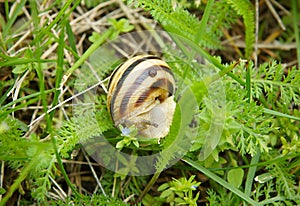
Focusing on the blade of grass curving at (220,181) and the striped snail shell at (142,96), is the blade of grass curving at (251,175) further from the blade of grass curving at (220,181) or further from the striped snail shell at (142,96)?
the striped snail shell at (142,96)

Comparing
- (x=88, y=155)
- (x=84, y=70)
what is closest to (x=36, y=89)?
(x=84, y=70)

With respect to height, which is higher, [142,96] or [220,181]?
[142,96]

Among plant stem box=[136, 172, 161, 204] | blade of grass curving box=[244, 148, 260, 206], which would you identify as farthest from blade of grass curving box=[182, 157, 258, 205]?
plant stem box=[136, 172, 161, 204]

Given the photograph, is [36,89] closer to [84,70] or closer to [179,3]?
[84,70]

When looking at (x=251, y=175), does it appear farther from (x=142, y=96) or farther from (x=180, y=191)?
(x=142, y=96)

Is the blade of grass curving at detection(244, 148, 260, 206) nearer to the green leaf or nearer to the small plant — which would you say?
the green leaf

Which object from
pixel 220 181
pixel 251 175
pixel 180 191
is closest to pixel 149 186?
pixel 180 191
